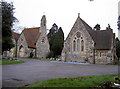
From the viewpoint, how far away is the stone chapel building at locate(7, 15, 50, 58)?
44234 mm

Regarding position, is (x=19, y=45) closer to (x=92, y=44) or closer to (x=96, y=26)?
(x=92, y=44)

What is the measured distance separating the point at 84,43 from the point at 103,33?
5285mm

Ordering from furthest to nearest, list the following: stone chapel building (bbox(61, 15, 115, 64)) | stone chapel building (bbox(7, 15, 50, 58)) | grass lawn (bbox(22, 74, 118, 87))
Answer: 1. stone chapel building (bbox(7, 15, 50, 58))
2. stone chapel building (bbox(61, 15, 115, 64))
3. grass lawn (bbox(22, 74, 118, 87))

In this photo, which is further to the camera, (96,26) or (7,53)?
(96,26)

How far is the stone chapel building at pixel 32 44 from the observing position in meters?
44.2

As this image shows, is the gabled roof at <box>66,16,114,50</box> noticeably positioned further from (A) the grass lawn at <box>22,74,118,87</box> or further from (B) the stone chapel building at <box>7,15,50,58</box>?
(A) the grass lawn at <box>22,74,118,87</box>

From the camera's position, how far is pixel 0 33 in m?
22.7

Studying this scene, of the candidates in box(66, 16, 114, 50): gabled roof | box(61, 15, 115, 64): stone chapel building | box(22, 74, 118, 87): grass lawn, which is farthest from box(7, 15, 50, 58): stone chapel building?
box(22, 74, 118, 87): grass lawn

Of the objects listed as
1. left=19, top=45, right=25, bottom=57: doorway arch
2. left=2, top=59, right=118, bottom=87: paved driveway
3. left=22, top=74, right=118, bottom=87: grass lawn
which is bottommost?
left=2, top=59, right=118, bottom=87: paved driveway

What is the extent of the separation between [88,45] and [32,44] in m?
20.7

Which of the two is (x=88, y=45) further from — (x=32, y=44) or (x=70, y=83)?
(x=70, y=83)

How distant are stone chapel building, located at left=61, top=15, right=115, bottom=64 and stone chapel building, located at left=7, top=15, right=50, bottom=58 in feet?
45.7

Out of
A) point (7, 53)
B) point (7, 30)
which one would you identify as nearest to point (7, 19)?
point (7, 30)

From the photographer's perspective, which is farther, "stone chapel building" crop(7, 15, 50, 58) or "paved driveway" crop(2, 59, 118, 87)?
"stone chapel building" crop(7, 15, 50, 58)
